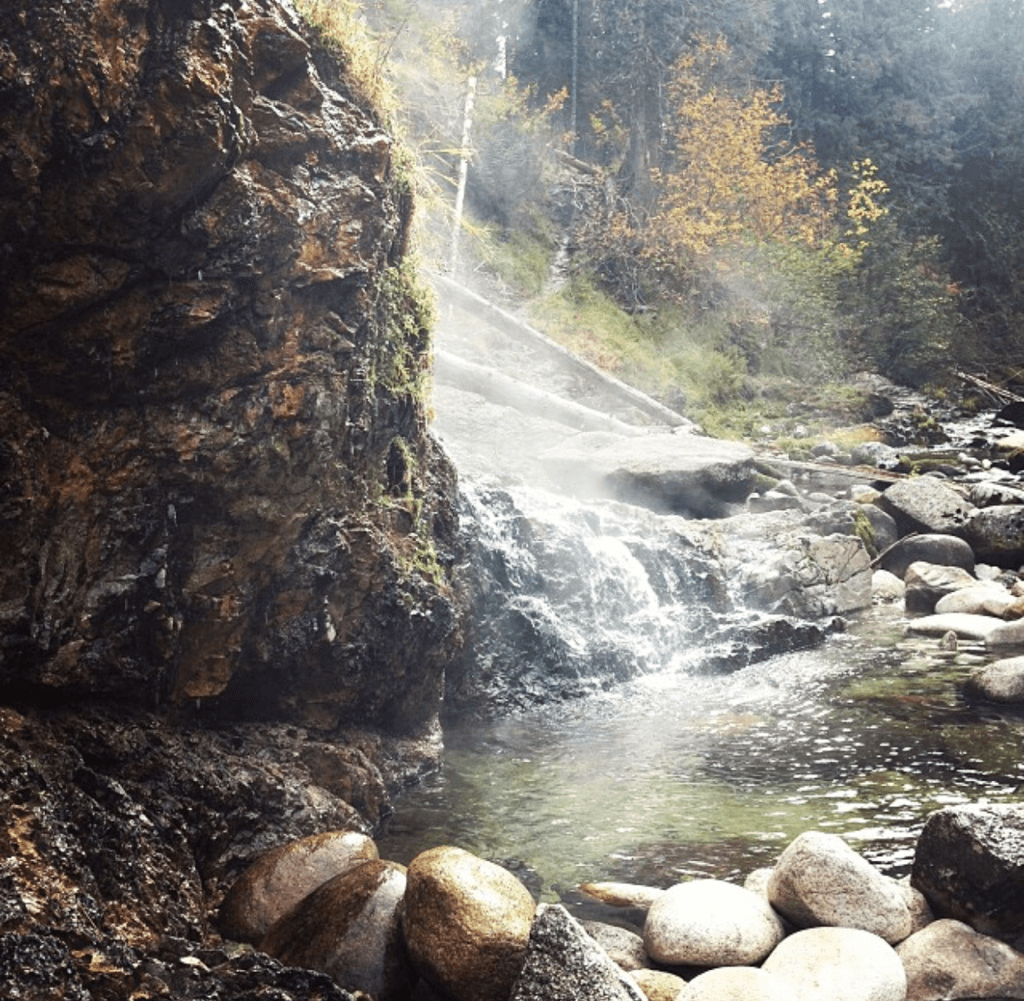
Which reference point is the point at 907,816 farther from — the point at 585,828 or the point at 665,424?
the point at 665,424

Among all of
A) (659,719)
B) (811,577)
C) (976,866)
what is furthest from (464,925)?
(811,577)

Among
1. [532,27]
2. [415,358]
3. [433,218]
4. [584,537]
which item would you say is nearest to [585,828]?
[415,358]

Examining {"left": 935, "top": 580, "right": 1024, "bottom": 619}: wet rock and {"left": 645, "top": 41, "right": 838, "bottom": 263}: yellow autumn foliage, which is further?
{"left": 645, "top": 41, "right": 838, "bottom": 263}: yellow autumn foliage

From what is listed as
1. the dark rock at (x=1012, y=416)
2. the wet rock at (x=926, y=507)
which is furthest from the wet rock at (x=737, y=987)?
the dark rock at (x=1012, y=416)

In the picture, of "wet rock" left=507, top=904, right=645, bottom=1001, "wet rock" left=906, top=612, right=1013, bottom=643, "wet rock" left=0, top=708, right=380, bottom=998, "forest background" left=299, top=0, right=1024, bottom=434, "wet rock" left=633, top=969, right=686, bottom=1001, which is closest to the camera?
"wet rock" left=0, top=708, right=380, bottom=998

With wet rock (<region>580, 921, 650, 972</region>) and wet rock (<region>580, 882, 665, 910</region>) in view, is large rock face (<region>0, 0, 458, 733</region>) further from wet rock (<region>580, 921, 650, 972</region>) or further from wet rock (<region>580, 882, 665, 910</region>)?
wet rock (<region>580, 921, 650, 972</region>)

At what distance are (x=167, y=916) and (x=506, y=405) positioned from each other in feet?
46.8

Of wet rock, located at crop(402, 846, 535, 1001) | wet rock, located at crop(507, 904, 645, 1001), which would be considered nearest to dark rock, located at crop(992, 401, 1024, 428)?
wet rock, located at crop(402, 846, 535, 1001)

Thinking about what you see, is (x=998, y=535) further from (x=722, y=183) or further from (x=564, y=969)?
(x=722, y=183)

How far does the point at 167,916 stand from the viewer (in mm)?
4047

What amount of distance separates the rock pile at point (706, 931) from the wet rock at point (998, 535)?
1121cm

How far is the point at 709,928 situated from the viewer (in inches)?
172

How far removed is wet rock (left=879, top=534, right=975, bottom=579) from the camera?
14.4 meters

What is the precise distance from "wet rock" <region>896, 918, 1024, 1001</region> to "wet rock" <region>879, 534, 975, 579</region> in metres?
11.0
